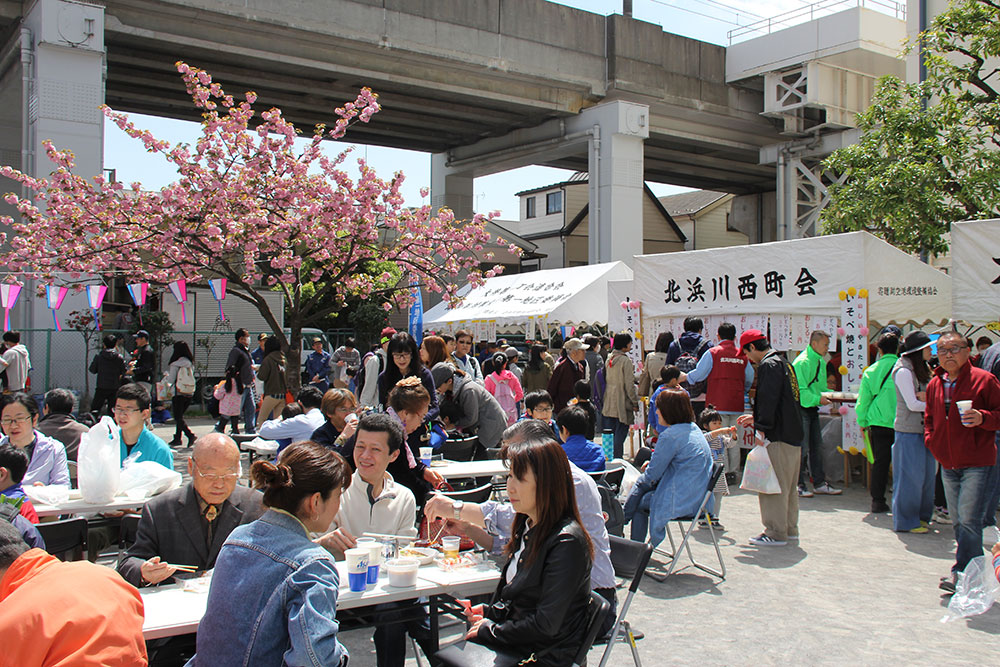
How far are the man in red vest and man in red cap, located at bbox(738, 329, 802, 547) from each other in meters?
2.13

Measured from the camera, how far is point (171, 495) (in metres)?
3.45

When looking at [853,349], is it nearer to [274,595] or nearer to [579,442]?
[579,442]

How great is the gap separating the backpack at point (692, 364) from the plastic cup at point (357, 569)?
684 cm

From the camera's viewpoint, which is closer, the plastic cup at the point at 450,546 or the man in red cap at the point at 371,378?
the plastic cup at the point at 450,546

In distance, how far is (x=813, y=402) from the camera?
8594 mm

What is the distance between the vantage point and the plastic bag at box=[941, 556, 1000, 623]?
4453mm

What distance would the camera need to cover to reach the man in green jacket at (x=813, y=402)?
8.59 meters

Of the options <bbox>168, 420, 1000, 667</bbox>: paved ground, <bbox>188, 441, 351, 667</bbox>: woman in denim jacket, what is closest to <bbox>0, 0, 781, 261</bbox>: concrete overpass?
<bbox>168, 420, 1000, 667</bbox>: paved ground

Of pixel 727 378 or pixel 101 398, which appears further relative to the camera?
pixel 101 398

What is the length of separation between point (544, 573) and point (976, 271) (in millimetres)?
7210

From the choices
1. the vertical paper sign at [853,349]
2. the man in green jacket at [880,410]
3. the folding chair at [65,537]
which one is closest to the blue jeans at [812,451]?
the vertical paper sign at [853,349]

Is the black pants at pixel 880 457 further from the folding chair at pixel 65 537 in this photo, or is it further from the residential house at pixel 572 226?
the residential house at pixel 572 226

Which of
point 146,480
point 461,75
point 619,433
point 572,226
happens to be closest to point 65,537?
point 146,480

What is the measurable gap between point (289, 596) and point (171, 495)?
4.38 feet
